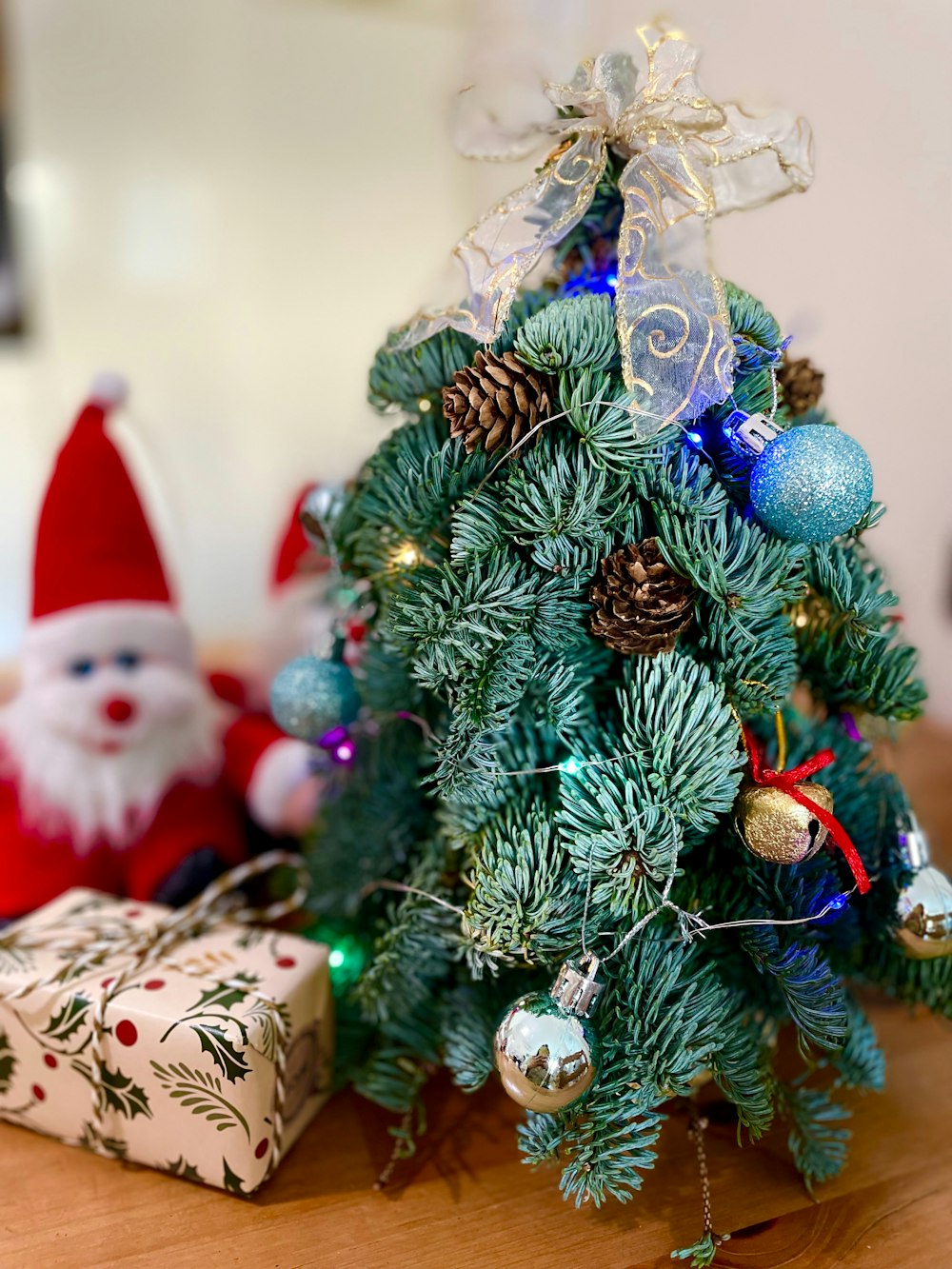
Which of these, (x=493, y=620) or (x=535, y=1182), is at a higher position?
(x=493, y=620)

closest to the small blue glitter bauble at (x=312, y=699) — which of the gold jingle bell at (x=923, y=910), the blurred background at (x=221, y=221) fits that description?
the gold jingle bell at (x=923, y=910)

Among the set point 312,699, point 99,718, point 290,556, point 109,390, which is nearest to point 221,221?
point 290,556

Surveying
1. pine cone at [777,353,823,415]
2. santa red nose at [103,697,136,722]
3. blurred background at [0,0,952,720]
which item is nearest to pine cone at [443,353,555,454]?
pine cone at [777,353,823,415]

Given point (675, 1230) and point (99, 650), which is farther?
point (99, 650)

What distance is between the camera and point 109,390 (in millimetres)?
634

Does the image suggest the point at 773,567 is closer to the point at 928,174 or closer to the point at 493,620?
the point at 493,620

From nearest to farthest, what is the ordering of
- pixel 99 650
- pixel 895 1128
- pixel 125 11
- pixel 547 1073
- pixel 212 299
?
pixel 547 1073 → pixel 895 1128 → pixel 99 650 → pixel 125 11 → pixel 212 299

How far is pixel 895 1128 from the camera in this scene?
454 millimetres

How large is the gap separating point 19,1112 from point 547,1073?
0.92ft

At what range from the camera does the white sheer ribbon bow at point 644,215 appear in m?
0.36

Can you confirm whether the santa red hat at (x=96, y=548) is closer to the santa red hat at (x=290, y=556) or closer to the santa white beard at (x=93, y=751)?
the santa white beard at (x=93, y=751)

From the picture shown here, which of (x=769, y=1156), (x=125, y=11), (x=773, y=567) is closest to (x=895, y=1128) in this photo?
(x=769, y=1156)

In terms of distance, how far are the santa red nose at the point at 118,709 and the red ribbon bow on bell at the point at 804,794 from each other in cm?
43

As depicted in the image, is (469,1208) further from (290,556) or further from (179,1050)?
(290,556)
